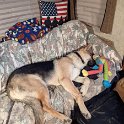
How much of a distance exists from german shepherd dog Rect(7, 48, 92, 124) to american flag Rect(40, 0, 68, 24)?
96 centimetres

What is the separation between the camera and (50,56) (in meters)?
3.32

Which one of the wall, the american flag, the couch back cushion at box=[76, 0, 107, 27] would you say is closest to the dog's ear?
the wall

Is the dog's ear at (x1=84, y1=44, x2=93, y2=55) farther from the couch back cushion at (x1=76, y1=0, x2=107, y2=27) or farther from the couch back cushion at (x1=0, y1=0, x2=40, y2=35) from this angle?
the couch back cushion at (x1=0, y1=0, x2=40, y2=35)

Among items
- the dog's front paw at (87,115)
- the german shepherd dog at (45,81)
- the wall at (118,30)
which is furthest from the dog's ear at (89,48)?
the dog's front paw at (87,115)

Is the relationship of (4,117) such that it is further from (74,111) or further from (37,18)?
(37,18)

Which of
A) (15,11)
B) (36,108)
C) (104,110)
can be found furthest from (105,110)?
(15,11)

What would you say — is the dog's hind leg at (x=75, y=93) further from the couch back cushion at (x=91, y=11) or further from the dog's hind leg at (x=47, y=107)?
the couch back cushion at (x=91, y=11)

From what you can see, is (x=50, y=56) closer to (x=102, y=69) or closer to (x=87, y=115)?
(x=102, y=69)

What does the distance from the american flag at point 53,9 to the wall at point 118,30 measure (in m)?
0.97

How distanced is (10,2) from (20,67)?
120cm

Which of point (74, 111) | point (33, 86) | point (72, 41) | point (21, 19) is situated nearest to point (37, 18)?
point (21, 19)

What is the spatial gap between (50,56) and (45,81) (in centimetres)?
62

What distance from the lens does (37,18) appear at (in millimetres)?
3764

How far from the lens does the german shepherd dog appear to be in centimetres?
247
